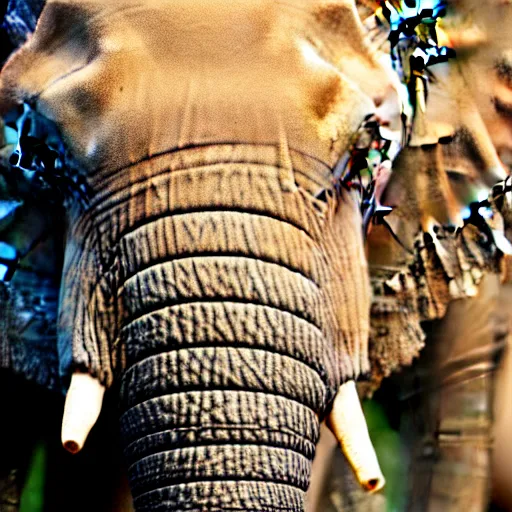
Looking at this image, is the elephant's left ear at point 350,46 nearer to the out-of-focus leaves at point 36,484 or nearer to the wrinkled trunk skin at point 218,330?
the wrinkled trunk skin at point 218,330

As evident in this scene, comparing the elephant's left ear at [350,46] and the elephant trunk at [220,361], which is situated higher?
the elephant's left ear at [350,46]

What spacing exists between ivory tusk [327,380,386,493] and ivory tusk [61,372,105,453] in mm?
194

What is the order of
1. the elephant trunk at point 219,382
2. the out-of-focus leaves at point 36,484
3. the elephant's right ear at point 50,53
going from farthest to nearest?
1. the out-of-focus leaves at point 36,484
2. the elephant's right ear at point 50,53
3. the elephant trunk at point 219,382

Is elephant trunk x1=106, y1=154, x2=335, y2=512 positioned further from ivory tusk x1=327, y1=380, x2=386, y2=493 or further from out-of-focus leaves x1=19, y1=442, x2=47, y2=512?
out-of-focus leaves x1=19, y1=442, x2=47, y2=512

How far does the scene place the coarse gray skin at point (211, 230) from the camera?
1088 mm

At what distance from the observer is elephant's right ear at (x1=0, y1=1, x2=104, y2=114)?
3.99 ft

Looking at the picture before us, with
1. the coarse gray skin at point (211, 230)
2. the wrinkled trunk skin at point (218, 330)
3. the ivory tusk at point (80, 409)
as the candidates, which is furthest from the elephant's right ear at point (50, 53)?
the ivory tusk at point (80, 409)

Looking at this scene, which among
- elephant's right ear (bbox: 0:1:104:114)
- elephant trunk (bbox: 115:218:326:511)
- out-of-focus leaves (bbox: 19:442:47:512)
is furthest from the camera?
out-of-focus leaves (bbox: 19:442:47:512)

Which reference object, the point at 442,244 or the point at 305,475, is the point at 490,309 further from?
the point at 305,475

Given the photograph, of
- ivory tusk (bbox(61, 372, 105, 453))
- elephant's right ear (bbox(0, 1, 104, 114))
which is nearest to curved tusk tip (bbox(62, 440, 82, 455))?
ivory tusk (bbox(61, 372, 105, 453))

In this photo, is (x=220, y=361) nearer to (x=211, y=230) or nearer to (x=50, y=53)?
(x=211, y=230)

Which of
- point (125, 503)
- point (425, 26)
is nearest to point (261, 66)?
point (425, 26)

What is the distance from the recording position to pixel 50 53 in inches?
49.3

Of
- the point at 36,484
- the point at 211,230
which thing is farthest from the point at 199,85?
the point at 36,484
